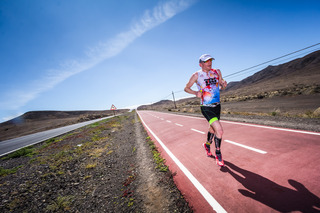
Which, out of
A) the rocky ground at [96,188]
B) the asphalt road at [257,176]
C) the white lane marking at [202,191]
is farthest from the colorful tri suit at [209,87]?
the rocky ground at [96,188]

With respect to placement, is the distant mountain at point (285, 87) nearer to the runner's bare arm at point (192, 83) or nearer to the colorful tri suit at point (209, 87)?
the colorful tri suit at point (209, 87)

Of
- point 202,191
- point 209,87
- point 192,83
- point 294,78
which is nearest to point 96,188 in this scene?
point 202,191

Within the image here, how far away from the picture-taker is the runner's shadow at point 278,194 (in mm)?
1815

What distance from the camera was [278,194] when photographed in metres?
2.10

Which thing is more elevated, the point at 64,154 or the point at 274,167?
the point at 64,154

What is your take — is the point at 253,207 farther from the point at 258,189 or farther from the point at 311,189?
the point at 311,189

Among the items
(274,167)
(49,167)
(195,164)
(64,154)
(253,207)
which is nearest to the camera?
(253,207)

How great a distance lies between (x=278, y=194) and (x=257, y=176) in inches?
21.8

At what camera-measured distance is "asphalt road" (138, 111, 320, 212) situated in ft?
6.57

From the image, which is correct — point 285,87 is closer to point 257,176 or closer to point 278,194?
point 257,176

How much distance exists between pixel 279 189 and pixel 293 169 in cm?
79

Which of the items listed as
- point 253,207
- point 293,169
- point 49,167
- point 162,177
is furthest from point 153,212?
point 49,167

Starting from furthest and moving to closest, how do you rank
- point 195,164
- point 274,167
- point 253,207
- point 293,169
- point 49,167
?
1. point 49,167
2. point 195,164
3. point 274,167
4. point 293,169
5. point 253,207

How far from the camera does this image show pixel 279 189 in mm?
2188
